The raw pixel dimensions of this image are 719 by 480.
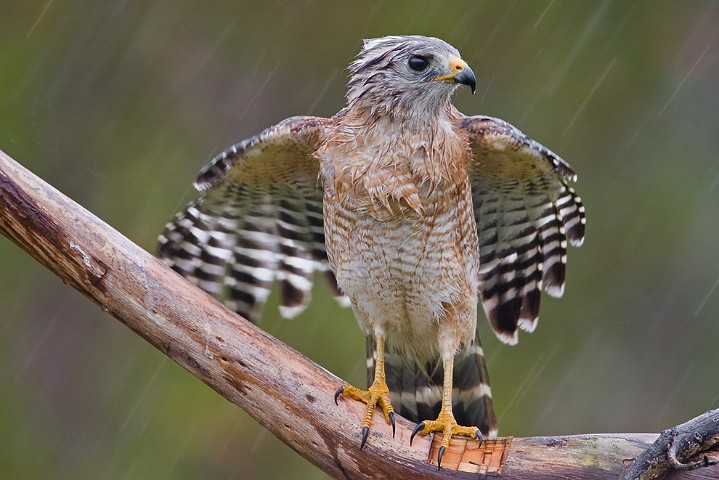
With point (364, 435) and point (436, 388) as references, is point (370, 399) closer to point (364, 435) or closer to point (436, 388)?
point (364, 435)

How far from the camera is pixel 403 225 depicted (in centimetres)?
473

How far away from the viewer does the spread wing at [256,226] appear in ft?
16.3

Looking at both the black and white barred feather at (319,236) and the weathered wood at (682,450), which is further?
the black and white barred feather at (319,236)

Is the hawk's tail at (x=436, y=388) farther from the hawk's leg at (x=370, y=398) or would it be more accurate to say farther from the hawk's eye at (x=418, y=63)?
the hawk's eye at (x=418, y=63)

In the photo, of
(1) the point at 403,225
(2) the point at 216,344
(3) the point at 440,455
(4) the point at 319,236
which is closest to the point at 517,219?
(1) the point at 403,225

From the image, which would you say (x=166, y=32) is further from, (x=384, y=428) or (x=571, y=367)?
(x=384, y=428)

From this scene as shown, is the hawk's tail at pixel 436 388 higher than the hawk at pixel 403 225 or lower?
lower

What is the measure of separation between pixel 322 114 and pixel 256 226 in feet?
11.7

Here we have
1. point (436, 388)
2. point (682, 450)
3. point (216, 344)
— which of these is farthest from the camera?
point (436, 388)

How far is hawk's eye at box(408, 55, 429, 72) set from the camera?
4711mm

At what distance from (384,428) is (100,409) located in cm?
514

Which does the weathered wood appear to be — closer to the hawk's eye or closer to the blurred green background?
the hawk's eye

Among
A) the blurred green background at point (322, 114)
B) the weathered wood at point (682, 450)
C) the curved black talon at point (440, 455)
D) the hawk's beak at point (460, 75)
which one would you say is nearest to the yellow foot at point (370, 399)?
the curved black talon at point (440, 455)

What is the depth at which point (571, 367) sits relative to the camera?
8797 millimetres
